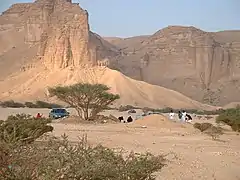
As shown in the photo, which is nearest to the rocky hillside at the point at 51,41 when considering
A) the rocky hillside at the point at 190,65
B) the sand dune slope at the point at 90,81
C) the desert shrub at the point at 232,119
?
the sand dune slope at the point at 90,81

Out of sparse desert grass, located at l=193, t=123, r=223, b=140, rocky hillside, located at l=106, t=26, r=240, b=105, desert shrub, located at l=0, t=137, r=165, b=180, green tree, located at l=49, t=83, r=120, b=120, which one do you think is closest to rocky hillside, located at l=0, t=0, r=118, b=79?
rocky hillside, located at l=106, t=26, r=240, b=105

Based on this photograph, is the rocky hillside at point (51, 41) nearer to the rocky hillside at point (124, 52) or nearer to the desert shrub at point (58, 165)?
the rocky hillside at point (124, 52)

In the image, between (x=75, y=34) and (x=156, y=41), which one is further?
(x=156, y=41)

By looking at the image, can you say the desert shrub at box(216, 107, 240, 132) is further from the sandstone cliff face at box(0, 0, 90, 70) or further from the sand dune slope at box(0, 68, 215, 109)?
the sandstone cliff face at box(0, 0, 90, 70)

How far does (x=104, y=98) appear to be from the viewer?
131ft

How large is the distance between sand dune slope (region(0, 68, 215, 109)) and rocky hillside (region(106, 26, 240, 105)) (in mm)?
24579

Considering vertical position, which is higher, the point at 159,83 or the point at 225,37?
the point at 225,37

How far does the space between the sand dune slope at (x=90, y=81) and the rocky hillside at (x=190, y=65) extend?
24579mm

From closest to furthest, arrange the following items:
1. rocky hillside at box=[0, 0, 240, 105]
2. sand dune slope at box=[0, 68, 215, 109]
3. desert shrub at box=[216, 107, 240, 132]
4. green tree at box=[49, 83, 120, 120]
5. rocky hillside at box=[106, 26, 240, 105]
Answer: desert shrub at box=[216, 107, 240, 132]
green tree at box=[49, 83, 120, 120]
sand dune slope at box=[0, 68, 215, 109]
rocky hillside at box=[0, 0, 240, 105]
rocky hillside at box=[106, 26, 240, 105]

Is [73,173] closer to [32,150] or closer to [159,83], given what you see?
[32,150]

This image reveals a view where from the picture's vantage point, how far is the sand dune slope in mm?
83000

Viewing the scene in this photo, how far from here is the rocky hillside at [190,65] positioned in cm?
11706

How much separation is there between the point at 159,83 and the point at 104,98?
259 ft

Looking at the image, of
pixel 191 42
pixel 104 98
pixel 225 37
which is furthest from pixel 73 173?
pixel 225 37
